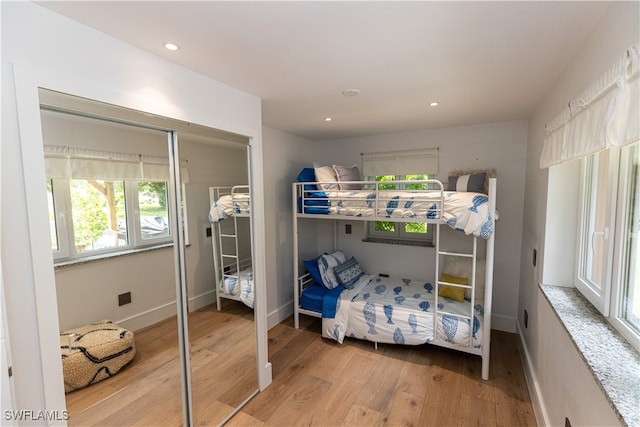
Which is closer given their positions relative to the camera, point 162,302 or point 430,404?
point 162,302

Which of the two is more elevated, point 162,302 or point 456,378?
point 162,302

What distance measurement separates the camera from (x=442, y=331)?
252 centimetres

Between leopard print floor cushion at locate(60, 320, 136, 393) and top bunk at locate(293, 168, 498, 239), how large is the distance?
194cm

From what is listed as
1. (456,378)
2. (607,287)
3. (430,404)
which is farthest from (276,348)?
(607,287)

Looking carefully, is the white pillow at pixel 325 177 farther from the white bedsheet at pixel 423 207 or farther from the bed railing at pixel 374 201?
the white bedsheet at pixel 423 207

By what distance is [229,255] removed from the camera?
2.08 m

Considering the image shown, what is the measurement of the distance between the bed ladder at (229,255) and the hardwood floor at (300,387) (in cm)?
21

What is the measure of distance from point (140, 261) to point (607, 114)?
2228 mm

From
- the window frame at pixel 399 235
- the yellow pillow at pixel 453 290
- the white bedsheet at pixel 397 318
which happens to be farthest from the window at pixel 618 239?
the window frame at pixel 399 235

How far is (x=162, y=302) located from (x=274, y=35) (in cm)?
158

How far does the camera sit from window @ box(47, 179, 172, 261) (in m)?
1.24

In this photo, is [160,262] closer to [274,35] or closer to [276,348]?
[274,35]

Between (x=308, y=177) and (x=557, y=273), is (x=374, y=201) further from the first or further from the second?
(x=557, y=273)

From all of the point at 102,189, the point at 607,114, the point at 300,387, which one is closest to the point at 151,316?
the point at 102,189
